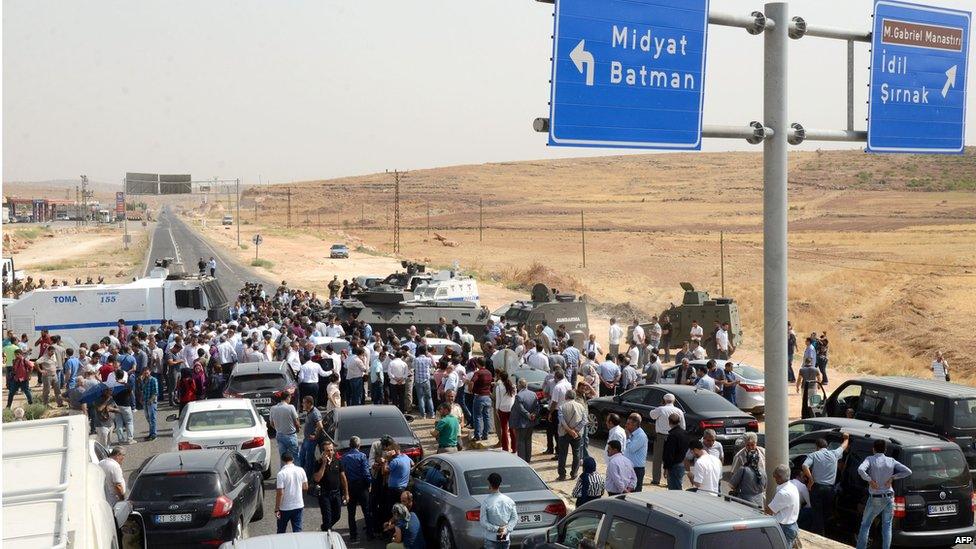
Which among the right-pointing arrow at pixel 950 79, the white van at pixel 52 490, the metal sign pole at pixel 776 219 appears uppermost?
the right-pointing arrow at pixel 950 79

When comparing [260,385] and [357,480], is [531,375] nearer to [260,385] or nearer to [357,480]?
[260,385]

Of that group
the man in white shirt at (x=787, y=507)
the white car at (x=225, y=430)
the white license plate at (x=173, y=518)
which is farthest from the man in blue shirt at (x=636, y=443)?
the white car at (x=225, y=430)

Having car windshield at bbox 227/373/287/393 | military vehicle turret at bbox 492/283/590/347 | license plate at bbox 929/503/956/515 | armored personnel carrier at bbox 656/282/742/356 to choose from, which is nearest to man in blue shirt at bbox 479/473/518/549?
license plate at bbox 929/503/956/515

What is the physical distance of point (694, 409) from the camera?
16.3 m

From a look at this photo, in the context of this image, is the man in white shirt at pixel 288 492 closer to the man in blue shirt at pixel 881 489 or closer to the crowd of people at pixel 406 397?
the crowd of people at pixel 406 397

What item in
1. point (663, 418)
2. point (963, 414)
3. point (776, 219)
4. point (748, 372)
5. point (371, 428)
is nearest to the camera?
point (776, 219)

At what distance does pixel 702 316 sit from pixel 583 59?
2183 centimetres

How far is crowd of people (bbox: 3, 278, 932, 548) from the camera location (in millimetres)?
11719

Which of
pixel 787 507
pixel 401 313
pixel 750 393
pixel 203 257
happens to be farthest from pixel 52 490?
pixel 203 257

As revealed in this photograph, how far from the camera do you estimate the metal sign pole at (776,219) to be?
10539mm

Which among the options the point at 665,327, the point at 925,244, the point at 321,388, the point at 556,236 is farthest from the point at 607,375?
the point at 556,236

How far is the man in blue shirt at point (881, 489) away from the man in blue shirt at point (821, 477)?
2.15 ft

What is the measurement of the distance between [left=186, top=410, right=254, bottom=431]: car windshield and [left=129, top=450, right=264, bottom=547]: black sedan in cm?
310

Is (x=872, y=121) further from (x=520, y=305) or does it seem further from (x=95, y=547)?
(x=520, y=305)
